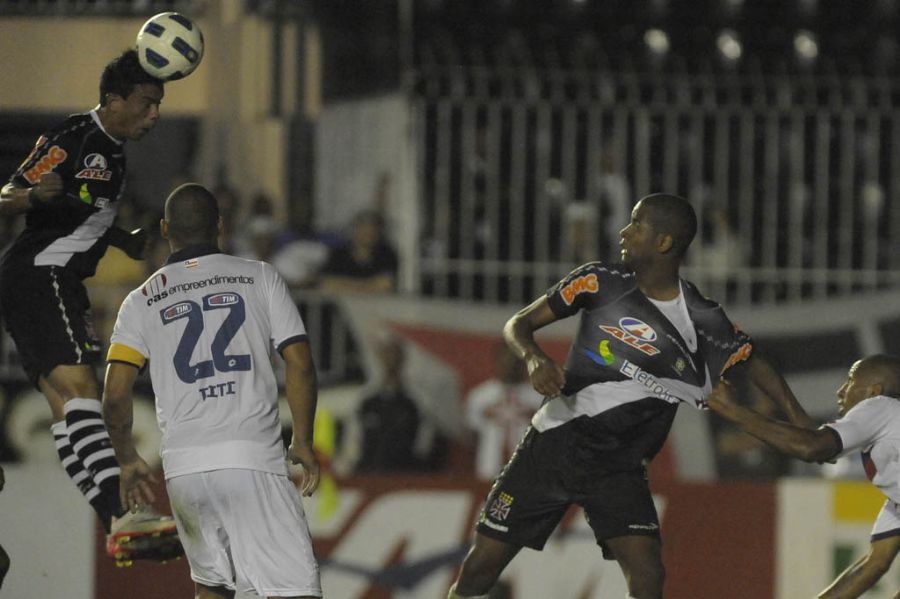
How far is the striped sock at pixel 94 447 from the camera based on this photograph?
7.97 metres

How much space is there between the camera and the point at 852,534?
34.3 feet

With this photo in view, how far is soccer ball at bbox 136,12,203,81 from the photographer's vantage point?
7883 millimetres

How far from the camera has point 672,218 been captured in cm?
759

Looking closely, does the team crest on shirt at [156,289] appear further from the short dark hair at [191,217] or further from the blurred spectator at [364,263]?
the blurred spectator at [364,263]

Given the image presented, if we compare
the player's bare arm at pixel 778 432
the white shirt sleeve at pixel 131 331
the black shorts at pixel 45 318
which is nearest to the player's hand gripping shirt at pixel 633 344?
the player's bare arm at pixel 778 432

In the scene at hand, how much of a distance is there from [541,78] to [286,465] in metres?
7.01

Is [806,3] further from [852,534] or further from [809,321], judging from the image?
[852,534]

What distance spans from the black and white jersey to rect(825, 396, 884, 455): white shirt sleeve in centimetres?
345

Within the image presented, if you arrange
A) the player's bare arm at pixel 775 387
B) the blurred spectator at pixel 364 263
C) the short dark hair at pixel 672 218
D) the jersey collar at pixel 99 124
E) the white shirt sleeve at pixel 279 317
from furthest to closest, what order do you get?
1. the blurred spectator at pixel 364 263
2. the jersey collar at pixel 99 124
3. the player's bare arm at pixel 775 387
4. the short dark hair at pixel 672 218
5. the white shirt sleeve at pixel 279 317

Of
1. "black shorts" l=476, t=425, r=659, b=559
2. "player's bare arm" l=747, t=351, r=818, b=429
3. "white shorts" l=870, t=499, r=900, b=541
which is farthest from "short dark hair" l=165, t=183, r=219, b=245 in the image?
"white shorts" l=870, t=499, r=900, b=541

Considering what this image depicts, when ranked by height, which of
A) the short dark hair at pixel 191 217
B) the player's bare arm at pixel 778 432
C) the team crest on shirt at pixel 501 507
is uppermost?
the short dark hair at pixel 191 217

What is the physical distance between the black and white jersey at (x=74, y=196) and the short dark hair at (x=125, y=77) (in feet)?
0.54

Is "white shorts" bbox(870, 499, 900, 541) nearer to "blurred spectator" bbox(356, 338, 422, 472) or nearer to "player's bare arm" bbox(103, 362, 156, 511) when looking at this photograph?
"player's bare arm" bbox(103, 362, 156, 511)

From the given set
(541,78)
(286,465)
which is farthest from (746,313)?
(286,465)
